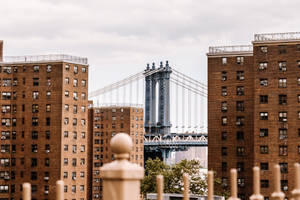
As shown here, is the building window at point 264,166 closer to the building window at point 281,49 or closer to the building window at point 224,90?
the building window at point 281,49

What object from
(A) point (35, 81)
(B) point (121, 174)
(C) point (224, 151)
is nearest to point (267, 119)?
(C) point (224, 151)

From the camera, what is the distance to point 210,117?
275 feet

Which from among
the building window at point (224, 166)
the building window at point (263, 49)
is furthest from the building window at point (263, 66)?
the building window at point (224, 166)

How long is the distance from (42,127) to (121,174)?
85.0m

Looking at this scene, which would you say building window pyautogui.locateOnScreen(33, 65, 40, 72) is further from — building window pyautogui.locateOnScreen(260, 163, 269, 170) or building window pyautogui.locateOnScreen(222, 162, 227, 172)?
building window pyautogui.locateOnScreen(260, 163, 269, 170)

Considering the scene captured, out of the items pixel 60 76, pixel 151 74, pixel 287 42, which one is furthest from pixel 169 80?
pixel 287 42

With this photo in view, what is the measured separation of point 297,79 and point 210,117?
1806 centimetres

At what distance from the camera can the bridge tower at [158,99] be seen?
166 m

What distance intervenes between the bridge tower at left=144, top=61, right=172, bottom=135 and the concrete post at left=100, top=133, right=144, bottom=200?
160777 millimetres

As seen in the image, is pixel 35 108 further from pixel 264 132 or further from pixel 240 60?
pixel 264 132

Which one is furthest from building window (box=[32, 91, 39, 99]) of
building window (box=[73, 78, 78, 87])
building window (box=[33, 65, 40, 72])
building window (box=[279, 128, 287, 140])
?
building window (box=[279, 128, 287, 140])

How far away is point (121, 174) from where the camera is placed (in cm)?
437

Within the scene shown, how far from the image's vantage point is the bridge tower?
166 meters

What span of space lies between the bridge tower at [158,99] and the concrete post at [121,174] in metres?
161
